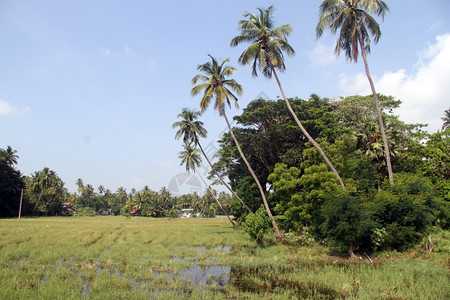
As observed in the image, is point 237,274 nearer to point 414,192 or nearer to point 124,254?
point 124,254

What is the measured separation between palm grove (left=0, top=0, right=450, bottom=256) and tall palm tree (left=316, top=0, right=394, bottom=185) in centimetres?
7

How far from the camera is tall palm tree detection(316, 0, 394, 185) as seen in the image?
17750 millimetres

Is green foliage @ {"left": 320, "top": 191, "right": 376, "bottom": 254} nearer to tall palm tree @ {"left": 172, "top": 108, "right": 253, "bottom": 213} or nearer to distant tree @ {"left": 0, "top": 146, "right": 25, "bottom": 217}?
tall palm tree @ {"left": 172, "top": 108, "right": 253, "bottom": 213}

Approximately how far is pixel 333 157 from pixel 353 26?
970 cm

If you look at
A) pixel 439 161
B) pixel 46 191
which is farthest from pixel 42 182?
pixel 439 161

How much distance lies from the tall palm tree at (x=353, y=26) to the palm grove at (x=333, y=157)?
66 mm

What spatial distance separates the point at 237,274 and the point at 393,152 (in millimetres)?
19496

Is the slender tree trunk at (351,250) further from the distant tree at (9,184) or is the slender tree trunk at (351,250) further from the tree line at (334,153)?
the distant tree at (9,184)

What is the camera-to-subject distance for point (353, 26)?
18219 mm

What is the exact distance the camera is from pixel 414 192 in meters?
16.2

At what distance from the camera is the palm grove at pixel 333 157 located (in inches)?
627

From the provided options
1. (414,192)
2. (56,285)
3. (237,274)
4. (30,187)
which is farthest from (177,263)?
(30,187)

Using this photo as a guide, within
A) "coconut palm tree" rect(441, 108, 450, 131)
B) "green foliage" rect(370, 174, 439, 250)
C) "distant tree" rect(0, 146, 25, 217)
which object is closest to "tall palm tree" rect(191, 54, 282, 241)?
"green foliage" rect(370, 174, 439, 250)

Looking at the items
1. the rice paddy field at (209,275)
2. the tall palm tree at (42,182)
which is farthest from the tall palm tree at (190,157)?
the tall palm tree at (42,182)
